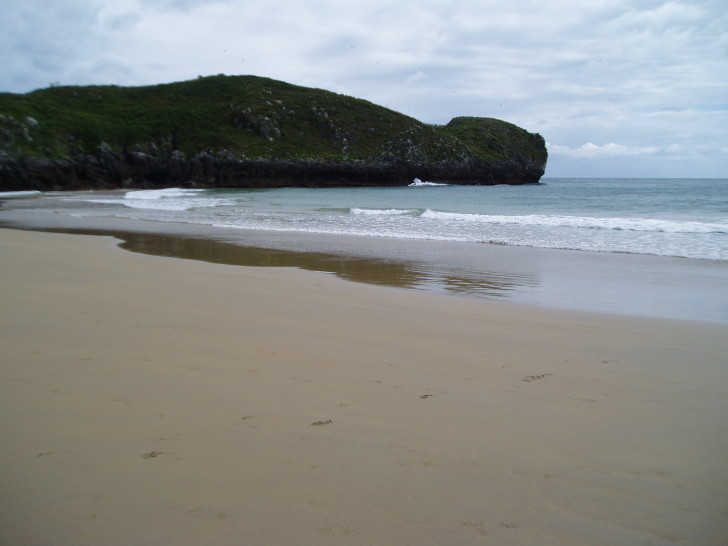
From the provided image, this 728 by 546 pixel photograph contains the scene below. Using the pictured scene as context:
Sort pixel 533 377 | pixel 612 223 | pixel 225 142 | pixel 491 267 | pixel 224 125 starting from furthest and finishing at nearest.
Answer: pixel 224 125 < pixel 225 142 < pixel 612 223 < pixel 491 267 < pixel 533 377

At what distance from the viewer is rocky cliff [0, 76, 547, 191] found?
4319 cm

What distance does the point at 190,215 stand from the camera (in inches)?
784

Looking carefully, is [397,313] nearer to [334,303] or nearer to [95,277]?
[334,303]

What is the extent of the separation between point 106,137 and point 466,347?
52859mm

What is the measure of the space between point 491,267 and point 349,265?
8.59ft

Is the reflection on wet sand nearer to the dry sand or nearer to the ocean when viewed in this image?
the ocean

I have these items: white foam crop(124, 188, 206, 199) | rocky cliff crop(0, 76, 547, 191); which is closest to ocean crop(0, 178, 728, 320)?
white foam crop(124, 188, 206, 199)

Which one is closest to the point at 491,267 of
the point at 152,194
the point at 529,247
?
the point at 529,247

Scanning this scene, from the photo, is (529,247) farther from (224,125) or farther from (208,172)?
(224,125)

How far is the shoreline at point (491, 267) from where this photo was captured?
20.6ft

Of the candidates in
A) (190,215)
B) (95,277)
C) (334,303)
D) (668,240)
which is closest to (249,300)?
(334,303)

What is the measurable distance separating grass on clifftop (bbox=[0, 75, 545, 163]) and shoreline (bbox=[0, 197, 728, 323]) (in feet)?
124

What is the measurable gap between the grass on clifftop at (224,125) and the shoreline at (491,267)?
37901 millimetres

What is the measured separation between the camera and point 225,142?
178ft
